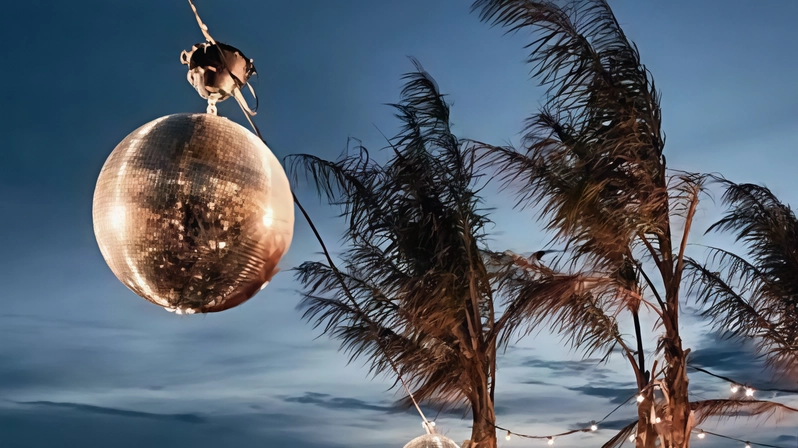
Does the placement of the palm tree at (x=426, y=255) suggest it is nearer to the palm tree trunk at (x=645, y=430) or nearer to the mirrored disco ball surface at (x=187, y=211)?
the palm tree trunk at (x=645, y=430)

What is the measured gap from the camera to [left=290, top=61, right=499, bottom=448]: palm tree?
5762 mm

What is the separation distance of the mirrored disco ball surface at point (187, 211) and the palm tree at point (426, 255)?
3.88 m

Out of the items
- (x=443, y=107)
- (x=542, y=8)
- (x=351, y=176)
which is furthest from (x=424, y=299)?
(x=542, y=8)

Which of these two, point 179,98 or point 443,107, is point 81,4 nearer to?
point 179,98

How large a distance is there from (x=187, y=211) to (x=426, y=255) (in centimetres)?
462

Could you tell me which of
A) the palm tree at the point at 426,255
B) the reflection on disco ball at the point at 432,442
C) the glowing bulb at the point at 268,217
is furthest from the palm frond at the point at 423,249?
the glowing bulb at the point at 268,217

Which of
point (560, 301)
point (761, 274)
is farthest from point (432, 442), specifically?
point (761, 274)

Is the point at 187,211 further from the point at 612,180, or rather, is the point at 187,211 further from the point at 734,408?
the point at 734,408

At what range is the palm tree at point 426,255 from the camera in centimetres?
576

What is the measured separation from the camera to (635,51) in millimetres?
4891

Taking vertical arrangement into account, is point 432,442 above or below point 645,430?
below

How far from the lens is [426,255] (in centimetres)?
597

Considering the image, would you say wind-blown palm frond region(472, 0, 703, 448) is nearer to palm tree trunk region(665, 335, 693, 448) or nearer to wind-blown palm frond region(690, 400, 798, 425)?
palm tree trunk region(665, 335, 693, 448)

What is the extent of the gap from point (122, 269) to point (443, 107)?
16.6 ft
